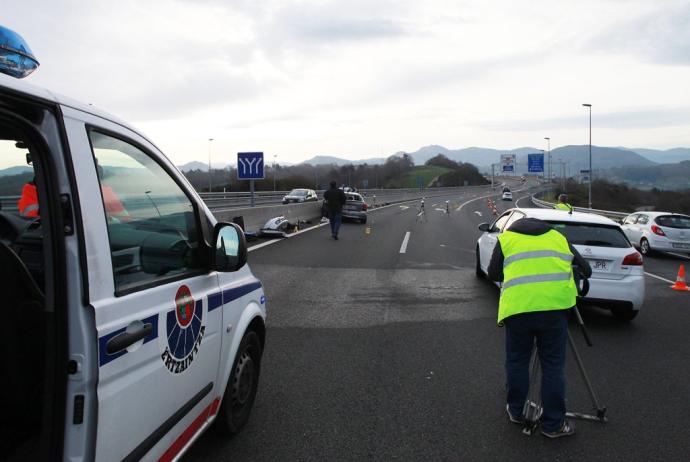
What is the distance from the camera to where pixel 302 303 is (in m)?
8.09

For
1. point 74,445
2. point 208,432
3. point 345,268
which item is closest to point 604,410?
point 208,432

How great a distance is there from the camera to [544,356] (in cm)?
397

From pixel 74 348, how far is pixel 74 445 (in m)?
0.36

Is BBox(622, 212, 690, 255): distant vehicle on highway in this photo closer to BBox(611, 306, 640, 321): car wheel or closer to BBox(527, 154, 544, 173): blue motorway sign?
BBox(611, 306, 640, 321): car wheel

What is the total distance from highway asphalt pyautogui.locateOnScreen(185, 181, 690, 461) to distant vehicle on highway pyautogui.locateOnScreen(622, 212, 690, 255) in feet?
23.4

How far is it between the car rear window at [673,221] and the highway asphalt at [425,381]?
24.8 feet

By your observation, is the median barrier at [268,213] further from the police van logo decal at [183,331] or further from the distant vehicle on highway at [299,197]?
the distant vehicle on highway at [299,197]

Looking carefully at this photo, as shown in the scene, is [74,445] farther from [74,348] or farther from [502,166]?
[502,166]

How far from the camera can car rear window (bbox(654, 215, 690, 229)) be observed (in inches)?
639

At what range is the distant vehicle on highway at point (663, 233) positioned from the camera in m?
16.0

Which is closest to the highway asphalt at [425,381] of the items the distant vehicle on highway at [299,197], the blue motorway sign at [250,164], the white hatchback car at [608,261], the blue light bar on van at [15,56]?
the white hatchback car at [608,261]

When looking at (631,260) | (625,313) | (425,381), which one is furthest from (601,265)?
(425,381)

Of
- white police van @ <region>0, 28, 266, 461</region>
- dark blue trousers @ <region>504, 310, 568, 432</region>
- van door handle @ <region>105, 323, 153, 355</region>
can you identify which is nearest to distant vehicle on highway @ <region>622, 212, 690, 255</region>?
dark blue trousers @ <region>504, 310, 568, 432</region>

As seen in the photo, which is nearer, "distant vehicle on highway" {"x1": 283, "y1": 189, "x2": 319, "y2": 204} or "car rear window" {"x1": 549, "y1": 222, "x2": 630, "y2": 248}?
"car rear window" {"x1": 549, "y1": 222, "x2": 630, "y2": 248}
